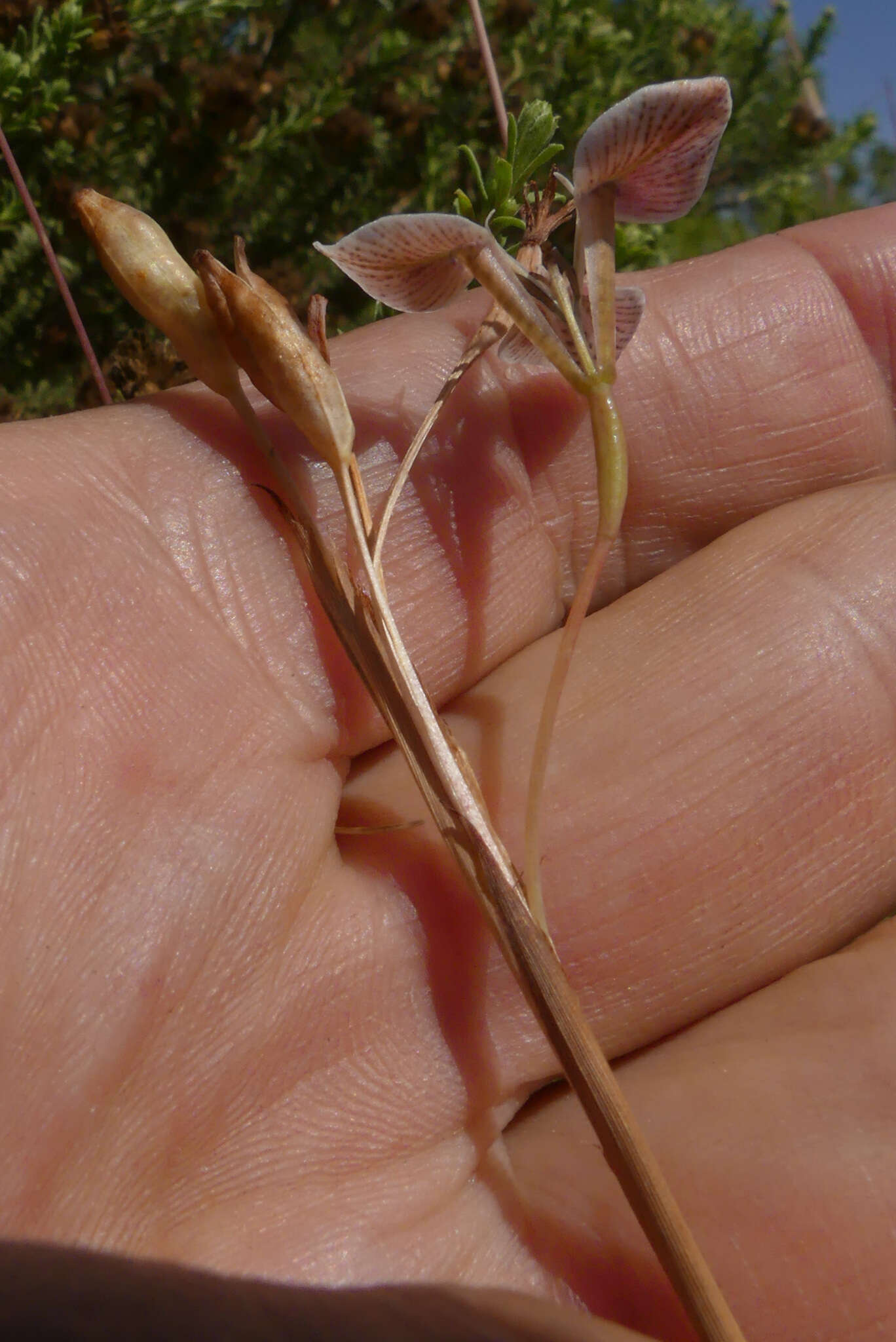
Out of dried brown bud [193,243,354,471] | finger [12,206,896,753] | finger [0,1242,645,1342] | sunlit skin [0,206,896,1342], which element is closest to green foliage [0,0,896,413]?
finger [12,206,896,753]

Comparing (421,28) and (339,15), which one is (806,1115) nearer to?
(421,28)

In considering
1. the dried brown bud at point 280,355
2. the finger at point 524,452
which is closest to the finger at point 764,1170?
the finger at point 524,452

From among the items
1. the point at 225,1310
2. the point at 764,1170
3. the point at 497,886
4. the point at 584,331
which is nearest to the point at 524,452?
the point at 584,331

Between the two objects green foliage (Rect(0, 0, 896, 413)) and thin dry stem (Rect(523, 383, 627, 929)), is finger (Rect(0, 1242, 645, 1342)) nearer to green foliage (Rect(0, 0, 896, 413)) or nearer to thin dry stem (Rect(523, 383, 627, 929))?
thin dry stem (Rect(523, 383, 627, 929))

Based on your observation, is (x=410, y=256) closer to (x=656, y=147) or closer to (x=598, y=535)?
(x=656, y=147)

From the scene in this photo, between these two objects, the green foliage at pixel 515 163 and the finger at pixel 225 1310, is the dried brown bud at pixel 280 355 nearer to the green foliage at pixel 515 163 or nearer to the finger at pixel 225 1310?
the green foliage at pixel 515 163

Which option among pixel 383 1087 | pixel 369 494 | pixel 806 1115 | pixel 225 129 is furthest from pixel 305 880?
pixel 225 129
